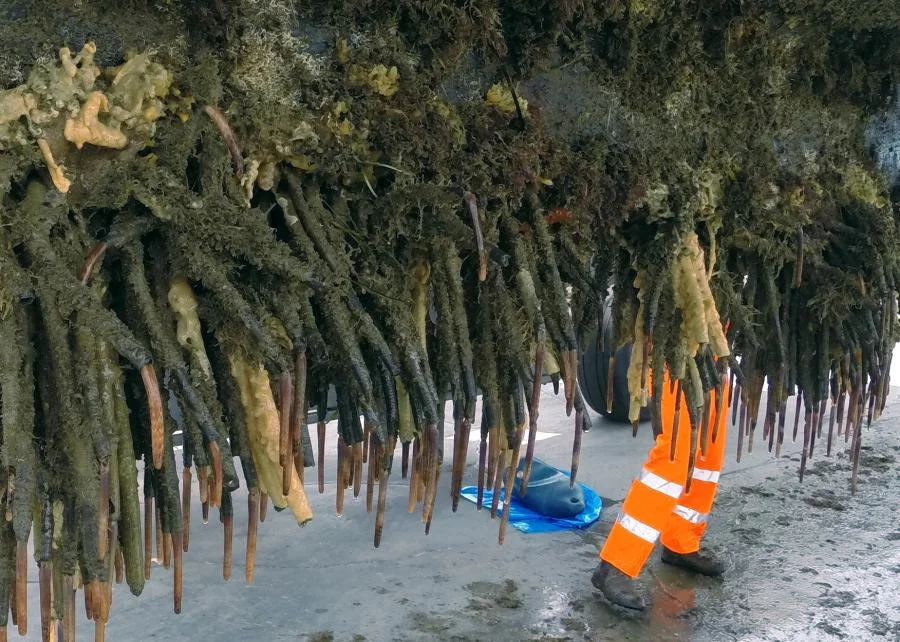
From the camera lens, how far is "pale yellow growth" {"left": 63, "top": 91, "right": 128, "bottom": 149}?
0.89 metres

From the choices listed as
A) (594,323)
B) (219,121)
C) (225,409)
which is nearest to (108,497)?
(225,409)

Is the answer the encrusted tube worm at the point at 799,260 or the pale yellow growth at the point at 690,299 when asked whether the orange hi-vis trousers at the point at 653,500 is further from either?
the pale yellow growth at the point at 690,299

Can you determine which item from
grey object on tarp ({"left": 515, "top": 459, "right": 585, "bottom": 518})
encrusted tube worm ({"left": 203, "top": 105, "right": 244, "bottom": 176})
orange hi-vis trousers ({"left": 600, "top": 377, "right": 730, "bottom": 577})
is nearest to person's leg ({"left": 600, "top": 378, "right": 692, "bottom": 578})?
orange hi-vis trousers ({"left": 600, "top": 377, "right": 730, "bottom": 577})

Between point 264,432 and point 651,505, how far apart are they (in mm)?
1835

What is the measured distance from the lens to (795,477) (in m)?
3.67

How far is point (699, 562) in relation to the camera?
276 cm

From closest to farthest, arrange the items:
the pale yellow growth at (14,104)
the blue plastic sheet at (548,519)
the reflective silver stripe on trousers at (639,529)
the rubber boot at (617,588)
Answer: the pale yellow growth at (14,104), the rubber boot at (617,588), the reflective silver stripe on trousers at (639,529), the blue plastic sheet at (548,519)

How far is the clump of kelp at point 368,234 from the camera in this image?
0.87m

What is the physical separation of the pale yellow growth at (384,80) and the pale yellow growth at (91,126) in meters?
0.34

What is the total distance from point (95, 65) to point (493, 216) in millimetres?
544

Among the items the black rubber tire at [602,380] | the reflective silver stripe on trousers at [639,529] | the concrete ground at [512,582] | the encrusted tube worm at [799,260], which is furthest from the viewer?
the black rubber tire at [602,380]

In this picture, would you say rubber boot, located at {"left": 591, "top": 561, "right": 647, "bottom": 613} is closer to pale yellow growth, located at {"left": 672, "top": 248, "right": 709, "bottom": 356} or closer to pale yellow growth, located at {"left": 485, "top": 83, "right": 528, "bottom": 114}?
pale yellow growth, located at {"left": 672, "top": 248, "right": 709, "bottom": 356}

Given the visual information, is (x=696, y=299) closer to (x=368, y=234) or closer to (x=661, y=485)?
(x=368, y=234)

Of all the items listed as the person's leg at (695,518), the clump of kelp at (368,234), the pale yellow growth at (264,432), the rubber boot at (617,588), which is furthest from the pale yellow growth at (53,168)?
the person's leg at (695,518)
